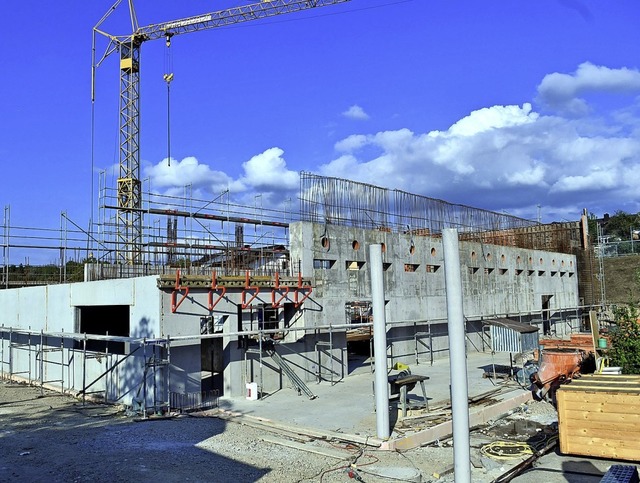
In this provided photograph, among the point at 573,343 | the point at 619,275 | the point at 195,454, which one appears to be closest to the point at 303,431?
the point at 195,454

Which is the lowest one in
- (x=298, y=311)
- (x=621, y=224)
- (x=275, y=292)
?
(x=298, y=311)

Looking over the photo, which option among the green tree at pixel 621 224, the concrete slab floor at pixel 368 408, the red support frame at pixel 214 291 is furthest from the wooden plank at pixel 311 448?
the green tree at pixel 621 224

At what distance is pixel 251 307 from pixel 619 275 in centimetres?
4474

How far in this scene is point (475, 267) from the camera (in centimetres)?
2994

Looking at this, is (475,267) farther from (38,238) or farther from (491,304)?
(38,238)

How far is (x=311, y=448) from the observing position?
422 inches

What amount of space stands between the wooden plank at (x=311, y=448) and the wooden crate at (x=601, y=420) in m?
4.28

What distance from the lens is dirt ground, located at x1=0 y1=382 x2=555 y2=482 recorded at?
905cm

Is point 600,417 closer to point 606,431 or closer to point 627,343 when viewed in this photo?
point 606,431

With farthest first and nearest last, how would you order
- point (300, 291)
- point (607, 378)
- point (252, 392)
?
point (300, 291), point (252, 392), point (607, 378)

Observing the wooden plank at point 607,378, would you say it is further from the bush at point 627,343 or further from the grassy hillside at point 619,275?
the grassy hillside at point 619,275

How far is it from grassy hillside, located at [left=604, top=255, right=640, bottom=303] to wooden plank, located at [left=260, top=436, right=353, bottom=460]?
154ft

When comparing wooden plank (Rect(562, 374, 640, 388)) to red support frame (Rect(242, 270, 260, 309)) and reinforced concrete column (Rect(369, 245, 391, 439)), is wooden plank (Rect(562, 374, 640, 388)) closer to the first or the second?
reinforced concrete column (Rect(369, 245, 391, 439))

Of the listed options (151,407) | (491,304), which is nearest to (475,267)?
(491,304)
